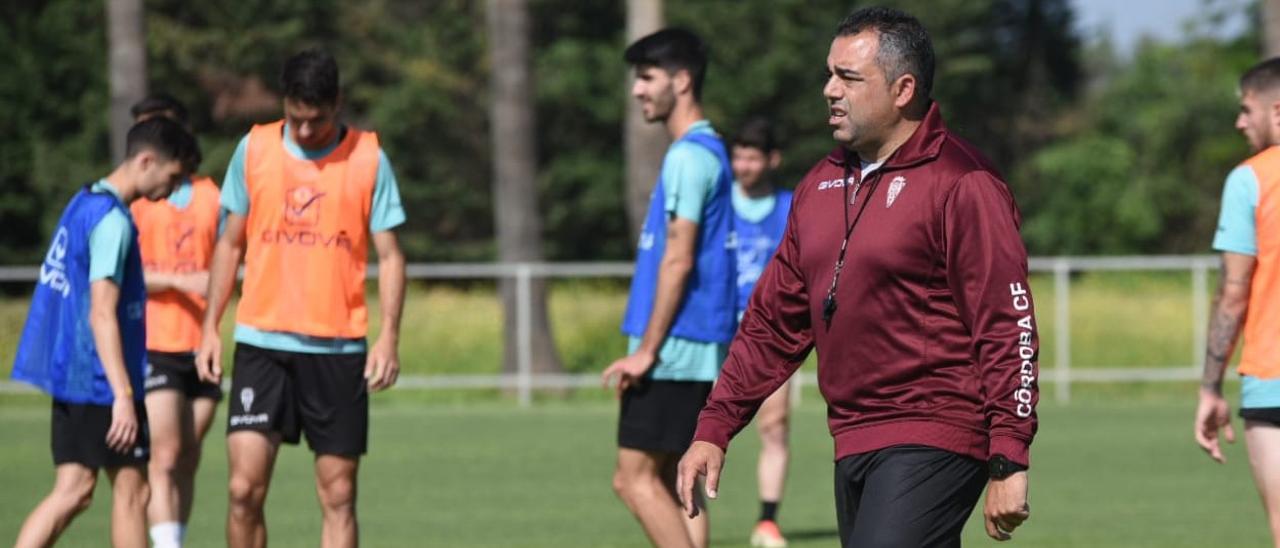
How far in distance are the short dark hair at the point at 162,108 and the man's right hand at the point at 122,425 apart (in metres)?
2.12

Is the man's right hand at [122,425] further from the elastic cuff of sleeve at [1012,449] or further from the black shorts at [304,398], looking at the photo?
the elastic cuff of sleeve at [1012,449]

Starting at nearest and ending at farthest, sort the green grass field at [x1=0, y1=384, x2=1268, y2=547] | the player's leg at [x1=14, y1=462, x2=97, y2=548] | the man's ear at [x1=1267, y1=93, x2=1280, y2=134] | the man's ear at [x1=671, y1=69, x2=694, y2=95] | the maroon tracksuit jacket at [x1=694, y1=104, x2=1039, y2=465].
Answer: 1. the maroon tracksuit jacket at [x1=694, y1=104, x2=1039, y2=465]
2. the man's ear at [x1=1267, y1=93, x2=1280, y2=134]
3. the player's leg at [x1=14, y1=462, x2=97, y2=548]
4. the man's ear at [x1=671, y1=69, x2=694, y2=95]
5. the green grass field at [x1=0, y1=384, x2=1268, y2=547]

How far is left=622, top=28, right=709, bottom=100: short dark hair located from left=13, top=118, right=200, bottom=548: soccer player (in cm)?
191

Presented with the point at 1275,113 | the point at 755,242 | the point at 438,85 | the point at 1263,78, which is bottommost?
the point at 755,242

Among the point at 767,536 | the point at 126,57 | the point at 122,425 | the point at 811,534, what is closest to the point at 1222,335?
the point at 767,536

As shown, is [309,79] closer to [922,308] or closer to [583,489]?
[922,308]

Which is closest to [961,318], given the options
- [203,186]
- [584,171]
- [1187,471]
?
[203,186]

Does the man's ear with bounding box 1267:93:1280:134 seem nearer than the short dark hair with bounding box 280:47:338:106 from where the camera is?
Yes

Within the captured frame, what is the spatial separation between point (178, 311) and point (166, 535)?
3.76ft

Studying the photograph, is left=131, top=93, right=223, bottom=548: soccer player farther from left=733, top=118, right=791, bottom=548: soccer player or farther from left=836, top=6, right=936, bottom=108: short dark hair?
left=836, top=6, right=936, bottom=108: short dark hair

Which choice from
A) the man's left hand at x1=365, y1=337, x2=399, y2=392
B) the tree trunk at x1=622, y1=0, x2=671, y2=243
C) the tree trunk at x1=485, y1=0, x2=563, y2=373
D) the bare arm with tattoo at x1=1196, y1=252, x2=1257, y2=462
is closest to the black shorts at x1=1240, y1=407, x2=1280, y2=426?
the bare arm with tattoo at x1=1196, y1=252, x2=1257, y2=462

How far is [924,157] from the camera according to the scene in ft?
16.2

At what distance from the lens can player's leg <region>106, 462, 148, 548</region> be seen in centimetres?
765

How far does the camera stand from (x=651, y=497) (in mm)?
7504
